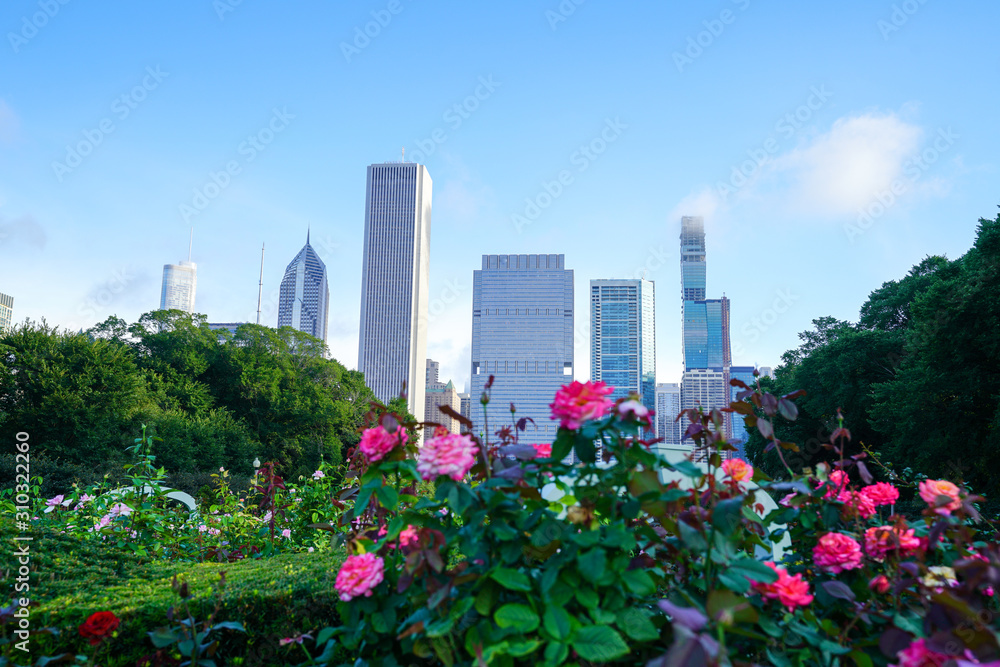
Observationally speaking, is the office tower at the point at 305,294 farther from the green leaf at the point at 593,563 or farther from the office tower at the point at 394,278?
the green leaf at the point at 593,563

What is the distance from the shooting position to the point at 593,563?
119 cm

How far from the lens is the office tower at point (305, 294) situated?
144 meters

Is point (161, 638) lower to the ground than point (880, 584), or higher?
lower

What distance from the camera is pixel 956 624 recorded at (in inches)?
39.9

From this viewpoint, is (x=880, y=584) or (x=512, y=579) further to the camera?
(x=880, y=584)

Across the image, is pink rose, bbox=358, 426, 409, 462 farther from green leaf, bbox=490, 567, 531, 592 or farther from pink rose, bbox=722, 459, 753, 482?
pink rose, bbox=722, 459, 753, 482

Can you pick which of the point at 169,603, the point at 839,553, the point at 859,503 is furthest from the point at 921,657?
the point at 169,603

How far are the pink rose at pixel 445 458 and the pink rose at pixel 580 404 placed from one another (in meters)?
0.22

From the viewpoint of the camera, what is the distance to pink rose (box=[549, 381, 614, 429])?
1.28 meters

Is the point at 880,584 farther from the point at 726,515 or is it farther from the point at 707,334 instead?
the point at 707,334

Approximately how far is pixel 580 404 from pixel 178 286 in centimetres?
19552

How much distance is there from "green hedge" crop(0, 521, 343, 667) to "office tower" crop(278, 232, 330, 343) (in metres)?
147

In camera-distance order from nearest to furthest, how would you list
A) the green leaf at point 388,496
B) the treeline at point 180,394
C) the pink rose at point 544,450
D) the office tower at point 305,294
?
the green leaf at point 388,496
the pink rose at point 544,450
the treeline at point 180,394
the office tower at point 305,294

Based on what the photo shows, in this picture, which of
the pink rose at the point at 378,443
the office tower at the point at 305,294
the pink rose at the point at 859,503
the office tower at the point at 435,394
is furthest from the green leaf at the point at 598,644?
the office tower at the point at 305,294
